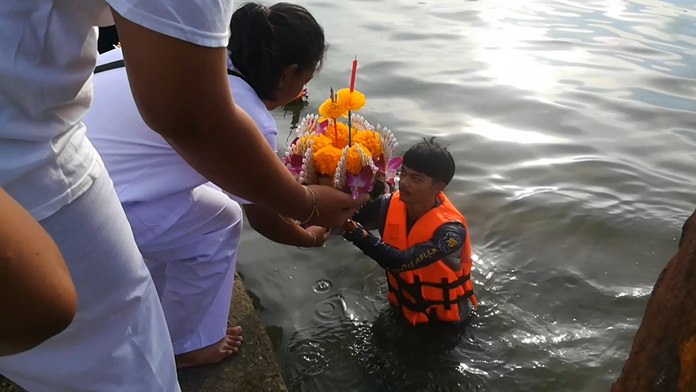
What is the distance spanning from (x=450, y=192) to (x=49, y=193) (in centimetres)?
442

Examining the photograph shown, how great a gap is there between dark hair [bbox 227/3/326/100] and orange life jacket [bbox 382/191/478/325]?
1.44 m

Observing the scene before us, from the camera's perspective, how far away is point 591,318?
13.3 ft

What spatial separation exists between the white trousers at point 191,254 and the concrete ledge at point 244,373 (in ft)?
0.39

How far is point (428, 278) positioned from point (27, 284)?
2878mm

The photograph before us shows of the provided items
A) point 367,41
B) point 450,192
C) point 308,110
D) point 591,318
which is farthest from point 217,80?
point 367,41

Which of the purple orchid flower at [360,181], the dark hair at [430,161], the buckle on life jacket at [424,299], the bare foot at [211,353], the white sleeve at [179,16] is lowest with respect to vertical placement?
the buckle on life jacket at [424,299]

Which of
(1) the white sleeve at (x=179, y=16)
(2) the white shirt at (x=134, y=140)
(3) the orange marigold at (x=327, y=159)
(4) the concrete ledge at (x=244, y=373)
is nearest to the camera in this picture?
(1) the white sleeve at (x=179, y=16)

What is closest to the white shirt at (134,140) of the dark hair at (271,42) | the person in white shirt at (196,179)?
the person in white shirt at (196,179)

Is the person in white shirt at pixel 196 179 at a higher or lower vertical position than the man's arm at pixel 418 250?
higher

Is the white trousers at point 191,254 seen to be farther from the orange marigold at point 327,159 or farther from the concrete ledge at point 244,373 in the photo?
the orange marigold at point 327,159

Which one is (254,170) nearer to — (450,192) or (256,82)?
(256,82)

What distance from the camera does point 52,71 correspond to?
1.29m

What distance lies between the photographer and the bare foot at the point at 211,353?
2.70 meters

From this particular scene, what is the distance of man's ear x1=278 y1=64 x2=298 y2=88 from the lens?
7.86 ft
